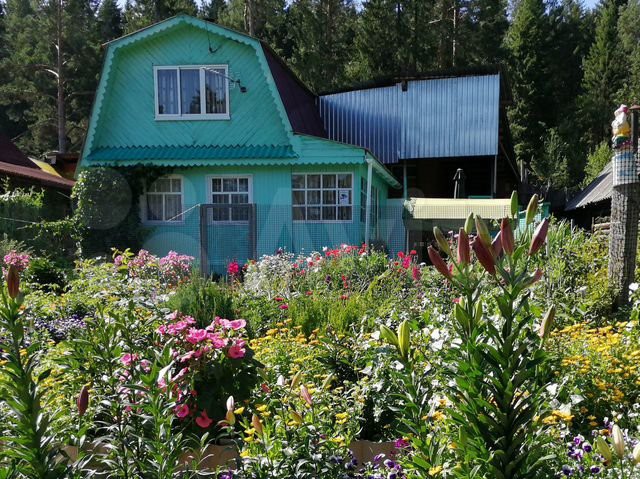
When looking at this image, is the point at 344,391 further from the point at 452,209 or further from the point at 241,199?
the point at 241,199

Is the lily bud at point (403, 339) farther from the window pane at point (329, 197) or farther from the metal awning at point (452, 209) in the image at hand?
the window pane at point (329, 197)

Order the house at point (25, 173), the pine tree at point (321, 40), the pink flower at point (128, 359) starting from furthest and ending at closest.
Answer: the pine tree at point (321, 40) → the house at point (25, 173) → the pink flower at point (128, 359)

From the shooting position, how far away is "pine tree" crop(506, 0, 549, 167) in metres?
34.5

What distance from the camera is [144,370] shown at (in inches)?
103

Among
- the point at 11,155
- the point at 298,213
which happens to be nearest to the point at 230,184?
the point at 298,213

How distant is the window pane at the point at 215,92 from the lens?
47.9 feet

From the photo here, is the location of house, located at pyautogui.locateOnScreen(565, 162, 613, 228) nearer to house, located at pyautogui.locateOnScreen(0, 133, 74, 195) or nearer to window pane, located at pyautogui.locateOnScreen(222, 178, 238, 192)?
window pane, located at pyautogui.locateOnScreen(222, 178, 238, 192)

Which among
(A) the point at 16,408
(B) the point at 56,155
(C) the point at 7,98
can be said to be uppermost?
(C) the point at 7,98

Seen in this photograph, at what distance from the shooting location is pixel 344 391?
11.0ft

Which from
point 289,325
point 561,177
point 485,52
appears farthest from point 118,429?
point 485,52

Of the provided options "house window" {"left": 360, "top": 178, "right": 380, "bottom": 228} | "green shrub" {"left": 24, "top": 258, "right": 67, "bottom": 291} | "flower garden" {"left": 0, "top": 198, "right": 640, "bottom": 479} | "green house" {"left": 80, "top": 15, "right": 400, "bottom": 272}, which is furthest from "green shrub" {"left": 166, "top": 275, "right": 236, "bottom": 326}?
"house window" {"left": 360, "top": 178, "right": 380, "bottom": 228}

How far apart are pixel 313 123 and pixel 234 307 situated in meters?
12.1

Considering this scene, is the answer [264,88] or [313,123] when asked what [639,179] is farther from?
[313,123]

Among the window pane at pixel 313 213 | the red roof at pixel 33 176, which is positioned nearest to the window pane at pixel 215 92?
the window pane at pixel 313 213
